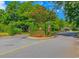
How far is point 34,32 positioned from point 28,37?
1.42ft

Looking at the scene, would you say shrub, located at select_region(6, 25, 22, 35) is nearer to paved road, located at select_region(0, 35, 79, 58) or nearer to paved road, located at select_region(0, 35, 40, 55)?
paved road, located at select_region(0, 35, 40, 55)

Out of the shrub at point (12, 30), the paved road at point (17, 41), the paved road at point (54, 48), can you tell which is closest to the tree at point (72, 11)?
the paved road at point (54, 48)

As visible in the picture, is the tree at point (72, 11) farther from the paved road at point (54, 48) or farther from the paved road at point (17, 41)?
the paved road at point (17, 41)

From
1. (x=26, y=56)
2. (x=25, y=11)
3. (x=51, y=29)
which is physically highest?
(x=25, y=11)

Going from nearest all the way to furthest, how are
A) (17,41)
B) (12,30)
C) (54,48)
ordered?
(54,48) < (12,30) < (17,41)

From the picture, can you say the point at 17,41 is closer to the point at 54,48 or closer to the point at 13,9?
the point at 13,9

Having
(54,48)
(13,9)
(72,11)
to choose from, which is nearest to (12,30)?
(13,9)

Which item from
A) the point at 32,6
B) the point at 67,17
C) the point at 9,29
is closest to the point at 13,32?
the point at 9,29

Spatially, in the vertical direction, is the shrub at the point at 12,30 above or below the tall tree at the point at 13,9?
below

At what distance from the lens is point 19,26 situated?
41.0 feet

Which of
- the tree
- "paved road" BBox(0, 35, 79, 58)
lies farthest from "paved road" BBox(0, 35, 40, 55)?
the tree

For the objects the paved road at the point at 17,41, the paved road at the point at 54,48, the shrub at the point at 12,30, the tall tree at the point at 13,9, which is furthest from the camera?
the paved road at the point at 17,41

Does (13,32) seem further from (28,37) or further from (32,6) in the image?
(32,6)

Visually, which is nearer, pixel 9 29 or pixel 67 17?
pixel 9 29
